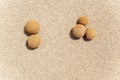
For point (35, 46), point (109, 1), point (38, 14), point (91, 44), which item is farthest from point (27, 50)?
point (109, 1)

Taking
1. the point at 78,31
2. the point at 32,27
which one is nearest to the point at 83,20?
the point at 78,31

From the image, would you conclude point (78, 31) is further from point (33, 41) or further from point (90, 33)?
point (33, 41)

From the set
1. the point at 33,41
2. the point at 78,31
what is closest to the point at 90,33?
the point at 78,31

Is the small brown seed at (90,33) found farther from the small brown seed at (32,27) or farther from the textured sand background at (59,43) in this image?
the small brown seed at (32,27)

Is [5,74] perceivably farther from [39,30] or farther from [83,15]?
[83,15]

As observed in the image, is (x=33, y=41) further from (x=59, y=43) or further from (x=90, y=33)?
(x=90, y=33)

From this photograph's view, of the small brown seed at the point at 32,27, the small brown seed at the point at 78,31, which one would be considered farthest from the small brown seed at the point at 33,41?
the small brown seed at the point at 78,31
